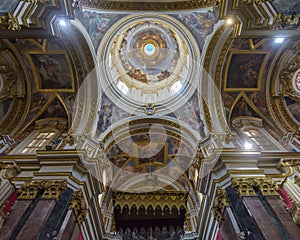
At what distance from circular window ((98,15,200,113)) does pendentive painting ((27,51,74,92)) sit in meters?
1.62

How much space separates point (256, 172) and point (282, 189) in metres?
1.05

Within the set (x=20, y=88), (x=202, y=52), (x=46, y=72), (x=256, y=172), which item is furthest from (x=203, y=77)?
(x=20, y=88)

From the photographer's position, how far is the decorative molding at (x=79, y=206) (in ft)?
21.0

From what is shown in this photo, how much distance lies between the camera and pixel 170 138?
11.5 meters

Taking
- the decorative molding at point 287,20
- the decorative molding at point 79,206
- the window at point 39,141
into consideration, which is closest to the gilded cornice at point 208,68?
the decorative molding at point 287,20

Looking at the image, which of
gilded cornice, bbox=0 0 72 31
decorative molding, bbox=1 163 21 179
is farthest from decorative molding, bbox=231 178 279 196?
decorative molding, bbox=1 163 21 179

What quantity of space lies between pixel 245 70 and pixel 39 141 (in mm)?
9659

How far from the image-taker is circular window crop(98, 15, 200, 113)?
1122 centimetres

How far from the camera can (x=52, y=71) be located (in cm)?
A: 1033

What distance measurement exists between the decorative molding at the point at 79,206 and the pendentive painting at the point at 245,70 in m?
7.64

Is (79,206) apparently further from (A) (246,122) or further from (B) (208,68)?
(A) (246,122)

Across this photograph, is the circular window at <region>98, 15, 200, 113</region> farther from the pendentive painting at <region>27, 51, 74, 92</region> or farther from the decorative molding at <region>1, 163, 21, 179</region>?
the decorative molding at <region>1, 163, 21, 179</region>

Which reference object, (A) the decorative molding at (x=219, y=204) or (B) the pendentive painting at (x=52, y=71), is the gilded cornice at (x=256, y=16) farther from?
(B) the pendentive painting at (x=52, y=71)

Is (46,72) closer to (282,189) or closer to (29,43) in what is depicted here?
(29,43)
